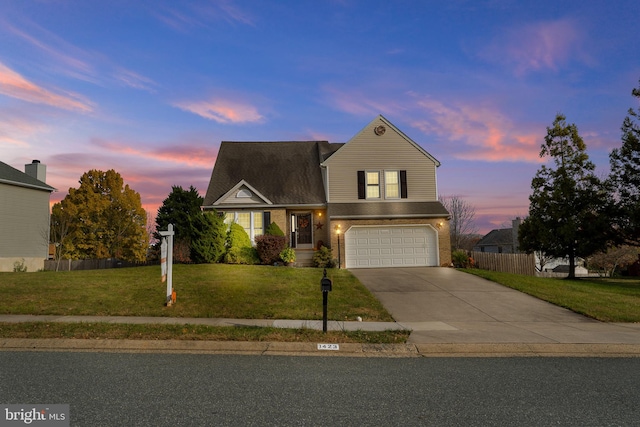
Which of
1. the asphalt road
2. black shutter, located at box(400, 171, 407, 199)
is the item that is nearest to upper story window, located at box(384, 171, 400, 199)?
black shutter, located at box(400, 171, 407, 199)

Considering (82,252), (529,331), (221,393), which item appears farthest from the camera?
(82,252)

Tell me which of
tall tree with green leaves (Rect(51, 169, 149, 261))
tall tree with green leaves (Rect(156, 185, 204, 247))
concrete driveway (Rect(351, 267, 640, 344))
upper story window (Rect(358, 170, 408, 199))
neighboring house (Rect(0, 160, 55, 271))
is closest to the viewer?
concrete driveway (Rect(351, 267, 640, 344))

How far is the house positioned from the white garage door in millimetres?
57

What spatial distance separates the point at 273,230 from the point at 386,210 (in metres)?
6.61

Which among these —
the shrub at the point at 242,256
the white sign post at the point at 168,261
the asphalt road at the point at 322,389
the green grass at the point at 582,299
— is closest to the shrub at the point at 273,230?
the shrub at the point at 242,256

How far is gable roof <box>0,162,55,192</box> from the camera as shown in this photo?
2566cm

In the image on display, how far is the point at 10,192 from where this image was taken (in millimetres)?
26141

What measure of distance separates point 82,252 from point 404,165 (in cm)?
2823

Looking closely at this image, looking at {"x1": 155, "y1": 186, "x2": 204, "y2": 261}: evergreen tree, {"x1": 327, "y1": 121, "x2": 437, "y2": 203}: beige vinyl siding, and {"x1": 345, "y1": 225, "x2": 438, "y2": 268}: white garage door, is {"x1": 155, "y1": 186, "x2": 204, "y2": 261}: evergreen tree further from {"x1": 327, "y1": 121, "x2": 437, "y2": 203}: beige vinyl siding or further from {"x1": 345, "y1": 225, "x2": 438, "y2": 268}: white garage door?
{"x1": 345, "y1": 225, "x2": 438, "y2": 268}: white garage door

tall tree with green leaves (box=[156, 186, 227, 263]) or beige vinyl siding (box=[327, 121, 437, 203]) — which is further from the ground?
beige vinyl siding (box=[327, 121, 437, 203])

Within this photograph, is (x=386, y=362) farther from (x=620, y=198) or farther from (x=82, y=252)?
(x=82, y=252)

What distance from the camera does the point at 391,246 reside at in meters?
22.3

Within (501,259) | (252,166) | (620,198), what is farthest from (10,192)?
(620,198)

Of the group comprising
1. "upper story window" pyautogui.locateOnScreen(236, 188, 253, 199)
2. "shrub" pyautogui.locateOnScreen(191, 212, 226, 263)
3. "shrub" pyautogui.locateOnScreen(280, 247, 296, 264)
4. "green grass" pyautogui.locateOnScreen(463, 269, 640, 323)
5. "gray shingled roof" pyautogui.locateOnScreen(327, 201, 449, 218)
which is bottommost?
"green grass" pyautogui.locateOnScreen(463, 269, 640, 323)
